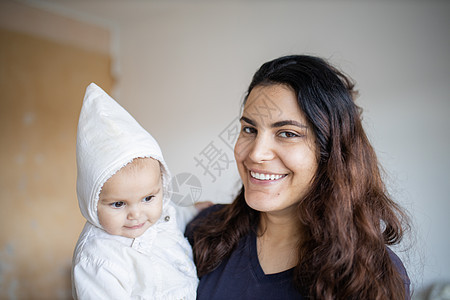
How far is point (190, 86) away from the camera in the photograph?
3025 mm

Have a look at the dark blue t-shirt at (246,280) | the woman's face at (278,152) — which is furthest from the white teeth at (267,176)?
the dark blue t-shirt at (246,280)

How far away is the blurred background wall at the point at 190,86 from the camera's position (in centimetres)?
187

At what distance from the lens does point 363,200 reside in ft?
3.54

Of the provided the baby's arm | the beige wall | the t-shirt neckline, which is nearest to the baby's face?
the baby's arm

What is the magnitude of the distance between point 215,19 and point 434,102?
1.93 metres

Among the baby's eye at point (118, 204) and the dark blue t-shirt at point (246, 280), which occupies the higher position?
the baby's eye at point (118, 204)

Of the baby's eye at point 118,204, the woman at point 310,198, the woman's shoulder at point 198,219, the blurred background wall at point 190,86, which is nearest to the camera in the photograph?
the woman at point 310,198

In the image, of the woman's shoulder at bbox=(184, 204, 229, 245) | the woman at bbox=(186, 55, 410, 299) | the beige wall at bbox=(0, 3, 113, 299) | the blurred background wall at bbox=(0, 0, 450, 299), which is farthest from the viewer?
the beige wall at bbox=(0, 3, 113, 299)

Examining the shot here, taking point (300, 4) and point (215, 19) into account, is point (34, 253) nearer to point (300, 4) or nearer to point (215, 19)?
point (215, 19)

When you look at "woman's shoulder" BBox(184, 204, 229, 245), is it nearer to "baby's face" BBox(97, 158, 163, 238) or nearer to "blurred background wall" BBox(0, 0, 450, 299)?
"blurred background wall" BBox(0, 0, 450, 299)

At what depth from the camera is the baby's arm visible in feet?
3.34

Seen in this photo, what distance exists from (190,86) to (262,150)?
2083 millimetres

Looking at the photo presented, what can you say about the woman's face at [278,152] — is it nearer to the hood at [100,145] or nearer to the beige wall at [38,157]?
the hood at [100,145]

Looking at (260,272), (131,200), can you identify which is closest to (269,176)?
(260,272)
